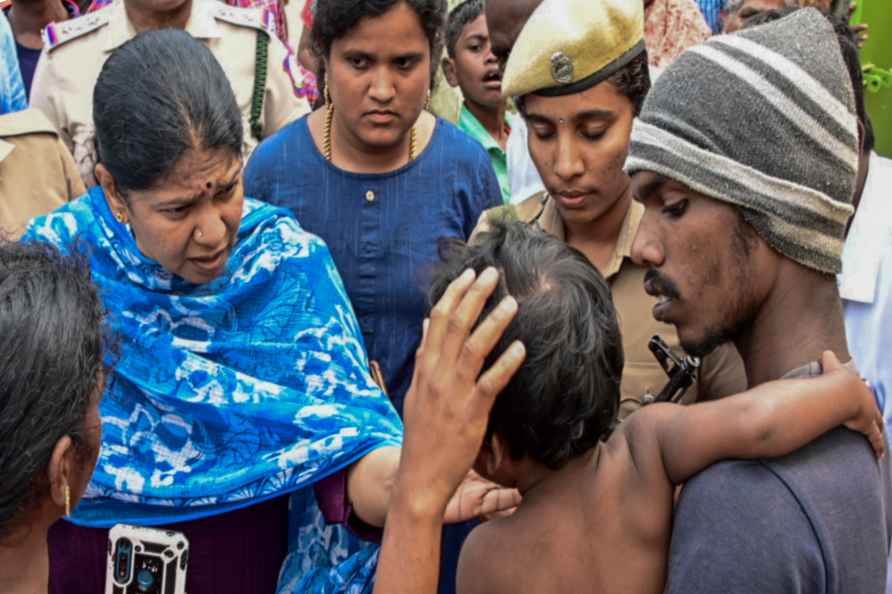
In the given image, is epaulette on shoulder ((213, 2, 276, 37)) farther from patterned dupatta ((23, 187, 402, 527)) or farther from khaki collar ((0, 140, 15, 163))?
patterned dupatta ((23, 187, 402, 527))

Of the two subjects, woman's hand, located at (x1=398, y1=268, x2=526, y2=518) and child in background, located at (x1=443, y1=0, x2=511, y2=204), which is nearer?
woman's hand, located at (x1=398, y1=268, x2=526, y2=518)

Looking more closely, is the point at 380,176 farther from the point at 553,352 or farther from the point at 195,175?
the point at 553,352

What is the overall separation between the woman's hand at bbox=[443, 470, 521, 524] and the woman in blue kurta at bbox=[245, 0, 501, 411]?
3.60 ft

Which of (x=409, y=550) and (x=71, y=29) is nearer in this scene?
(x=409, y=550)

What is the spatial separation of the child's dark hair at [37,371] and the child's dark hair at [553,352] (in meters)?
0.62

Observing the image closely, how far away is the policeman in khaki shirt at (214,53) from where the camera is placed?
14.0 ft

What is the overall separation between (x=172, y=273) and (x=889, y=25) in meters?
4.58

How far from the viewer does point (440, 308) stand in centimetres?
193

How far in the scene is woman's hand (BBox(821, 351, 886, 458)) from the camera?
6.06 feet

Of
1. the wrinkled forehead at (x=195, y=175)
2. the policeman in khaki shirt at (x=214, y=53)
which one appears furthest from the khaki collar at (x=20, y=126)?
the wrinkled forehead at (x=195, y=175)

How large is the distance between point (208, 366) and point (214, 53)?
6.05ft

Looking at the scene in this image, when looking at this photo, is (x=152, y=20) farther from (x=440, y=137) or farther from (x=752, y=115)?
(x=752, y=115)

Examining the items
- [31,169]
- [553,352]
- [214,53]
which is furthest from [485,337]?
[214,53]

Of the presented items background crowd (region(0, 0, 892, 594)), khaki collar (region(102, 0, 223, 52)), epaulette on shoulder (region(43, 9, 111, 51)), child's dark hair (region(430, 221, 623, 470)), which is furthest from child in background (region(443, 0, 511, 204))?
child's dark hair (region(430, 221, 623, 470))
